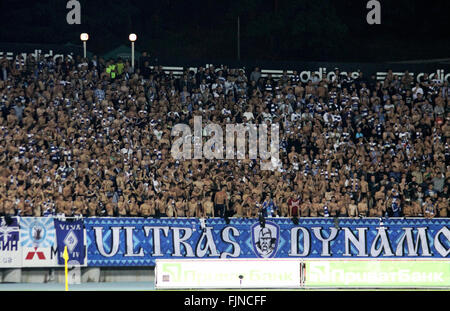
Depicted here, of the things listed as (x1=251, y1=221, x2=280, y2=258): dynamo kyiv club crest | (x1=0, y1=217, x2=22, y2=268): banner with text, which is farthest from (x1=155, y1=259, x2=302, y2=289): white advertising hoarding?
(x1=0, y1=217, x2=22, y2=268): banner with text

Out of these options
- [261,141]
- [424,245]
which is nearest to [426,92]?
[261,141]

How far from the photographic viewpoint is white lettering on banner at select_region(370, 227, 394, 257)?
26.5m

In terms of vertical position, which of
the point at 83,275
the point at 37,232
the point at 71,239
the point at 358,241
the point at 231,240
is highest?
the point at 37,232

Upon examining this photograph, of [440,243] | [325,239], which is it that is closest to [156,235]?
[325,239]

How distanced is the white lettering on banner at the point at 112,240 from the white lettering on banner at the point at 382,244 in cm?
780

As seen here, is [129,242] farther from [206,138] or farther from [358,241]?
[358,241]

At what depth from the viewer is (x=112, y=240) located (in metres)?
26.2

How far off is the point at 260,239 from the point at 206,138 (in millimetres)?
6273

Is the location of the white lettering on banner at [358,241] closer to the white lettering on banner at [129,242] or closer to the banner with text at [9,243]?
the white lettering on banner at [129,242]

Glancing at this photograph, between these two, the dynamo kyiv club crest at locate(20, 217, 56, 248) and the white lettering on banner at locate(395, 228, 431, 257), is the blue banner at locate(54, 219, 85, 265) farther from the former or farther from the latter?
the white lettering on banner at locate(395, 228, 431, 257)

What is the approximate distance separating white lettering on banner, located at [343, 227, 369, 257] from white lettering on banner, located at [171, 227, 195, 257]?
187 inches

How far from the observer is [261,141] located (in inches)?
1244
